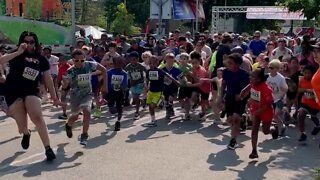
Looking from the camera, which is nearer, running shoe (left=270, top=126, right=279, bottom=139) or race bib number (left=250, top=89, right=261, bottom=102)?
race bib number (left=250, top=89, right=261, bottom=102)

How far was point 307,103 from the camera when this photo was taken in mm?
8805

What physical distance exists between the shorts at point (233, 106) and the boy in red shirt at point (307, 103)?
1.35 meters

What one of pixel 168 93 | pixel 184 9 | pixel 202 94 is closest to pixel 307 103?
pixel 202 94

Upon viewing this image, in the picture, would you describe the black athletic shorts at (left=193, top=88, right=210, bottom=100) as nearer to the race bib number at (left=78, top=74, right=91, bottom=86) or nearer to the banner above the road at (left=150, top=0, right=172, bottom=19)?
the race bib number at (left=78, top=74, right=91, bottom=86)

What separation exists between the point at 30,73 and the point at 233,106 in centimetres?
324

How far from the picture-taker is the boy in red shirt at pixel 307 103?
8.70 m

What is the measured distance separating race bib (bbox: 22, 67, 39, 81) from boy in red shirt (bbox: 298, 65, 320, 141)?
4.64 metres

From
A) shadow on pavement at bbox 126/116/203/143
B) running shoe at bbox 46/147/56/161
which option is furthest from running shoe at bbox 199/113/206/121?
running shoe at bbox 46/147/56/161

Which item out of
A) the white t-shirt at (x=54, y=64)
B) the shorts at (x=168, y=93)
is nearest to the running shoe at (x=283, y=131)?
the shorts at (x=168, y=93)

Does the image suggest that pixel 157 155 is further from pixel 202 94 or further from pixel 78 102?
pixel 202 94

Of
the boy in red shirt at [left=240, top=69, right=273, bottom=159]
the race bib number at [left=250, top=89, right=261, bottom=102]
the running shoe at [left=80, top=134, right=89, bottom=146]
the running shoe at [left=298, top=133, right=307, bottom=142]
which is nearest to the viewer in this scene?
the boy in red shirt at [left=240, top=69, right=273, bottom=159]

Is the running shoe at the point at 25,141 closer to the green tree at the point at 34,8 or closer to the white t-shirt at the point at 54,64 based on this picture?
the white t-shirt at the point at 54,64

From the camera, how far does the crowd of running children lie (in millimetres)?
7039

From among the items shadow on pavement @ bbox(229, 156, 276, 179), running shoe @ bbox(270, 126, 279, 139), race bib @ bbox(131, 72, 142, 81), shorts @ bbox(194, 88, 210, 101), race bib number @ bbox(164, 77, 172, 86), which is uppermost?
race bib @ bbox(131, 72, 142, 81)
